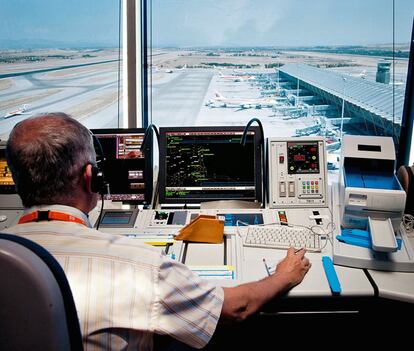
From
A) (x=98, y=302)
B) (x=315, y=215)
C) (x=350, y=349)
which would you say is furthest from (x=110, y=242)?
(x=350, y=349)

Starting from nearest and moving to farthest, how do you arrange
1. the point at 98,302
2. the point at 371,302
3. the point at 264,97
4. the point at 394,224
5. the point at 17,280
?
the point at 17,280
the point at 98,302
the point at 371,302
the point at 394,224
the point at 264,97

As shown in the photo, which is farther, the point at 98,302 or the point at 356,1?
the point at 356,1

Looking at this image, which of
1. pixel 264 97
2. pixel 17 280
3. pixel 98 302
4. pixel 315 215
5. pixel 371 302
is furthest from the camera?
pixel 264 97

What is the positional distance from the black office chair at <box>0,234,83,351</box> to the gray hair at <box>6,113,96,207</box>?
324mm

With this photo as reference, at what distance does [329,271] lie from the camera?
1.54 metres

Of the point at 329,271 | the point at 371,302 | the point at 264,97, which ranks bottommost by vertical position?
the point at 371,302

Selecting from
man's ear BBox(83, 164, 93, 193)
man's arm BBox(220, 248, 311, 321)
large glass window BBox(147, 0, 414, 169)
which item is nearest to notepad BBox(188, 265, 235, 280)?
man's arm BBox(220, 248, 311, 321)

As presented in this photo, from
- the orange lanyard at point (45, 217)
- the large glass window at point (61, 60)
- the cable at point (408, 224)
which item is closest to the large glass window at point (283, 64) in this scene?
the large glass window at point (61, 60)

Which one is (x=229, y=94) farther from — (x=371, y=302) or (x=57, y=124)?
(x=57, y=124)

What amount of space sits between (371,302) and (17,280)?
1.29 metres

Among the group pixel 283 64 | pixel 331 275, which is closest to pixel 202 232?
pixel 331 275

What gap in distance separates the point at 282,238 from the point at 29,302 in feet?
4.03

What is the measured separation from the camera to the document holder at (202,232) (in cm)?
179

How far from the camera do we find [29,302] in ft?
2.36
